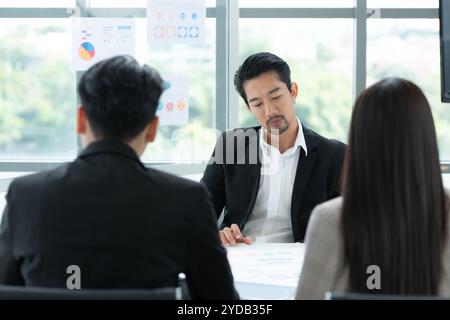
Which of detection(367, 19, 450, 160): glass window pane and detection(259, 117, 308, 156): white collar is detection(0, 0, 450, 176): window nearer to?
detection(367, 19, 450, 160): glass window pane

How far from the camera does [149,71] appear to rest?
148cm

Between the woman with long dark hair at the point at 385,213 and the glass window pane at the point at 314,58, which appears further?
the glass window pane at the point at 314,58

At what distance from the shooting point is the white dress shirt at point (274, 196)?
9.02ft

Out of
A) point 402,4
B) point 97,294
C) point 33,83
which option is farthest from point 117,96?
point 402,4

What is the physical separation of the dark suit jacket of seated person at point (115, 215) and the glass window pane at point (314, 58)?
2600 millimetres

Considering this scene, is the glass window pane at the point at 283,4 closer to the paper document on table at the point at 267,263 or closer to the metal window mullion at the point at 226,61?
the metal window mullion at the point at 226,61

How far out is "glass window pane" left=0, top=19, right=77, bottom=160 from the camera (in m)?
3.85

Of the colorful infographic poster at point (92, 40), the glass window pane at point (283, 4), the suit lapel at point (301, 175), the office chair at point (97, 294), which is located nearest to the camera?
the office chair at point (97, 294)

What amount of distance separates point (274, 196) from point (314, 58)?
1515 millimetres

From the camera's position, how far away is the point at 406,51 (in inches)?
160

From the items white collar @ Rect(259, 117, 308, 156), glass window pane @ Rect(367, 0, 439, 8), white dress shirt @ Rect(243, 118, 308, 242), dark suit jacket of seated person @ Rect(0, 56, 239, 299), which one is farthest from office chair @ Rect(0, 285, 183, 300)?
glass window pane @ Rect(367, 0, 439, 8)

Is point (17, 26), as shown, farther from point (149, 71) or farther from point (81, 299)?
point (81, 299)

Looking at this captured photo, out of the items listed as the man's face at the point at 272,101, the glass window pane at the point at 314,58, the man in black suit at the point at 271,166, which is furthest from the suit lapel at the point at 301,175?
the glass window pane at the point at 314,58

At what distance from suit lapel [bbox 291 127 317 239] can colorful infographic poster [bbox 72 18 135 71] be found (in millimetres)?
1531
